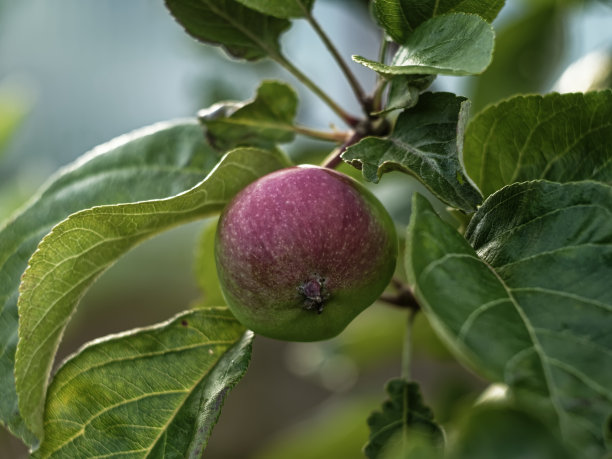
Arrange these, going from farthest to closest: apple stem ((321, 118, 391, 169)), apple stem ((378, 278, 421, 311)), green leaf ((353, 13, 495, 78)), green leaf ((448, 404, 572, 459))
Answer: apple stem ((378, 278, 421, 311)) < apple stem ((321, 118, 391, 169)) < green leaf ((353, 13, 495, 78)) < green leaf ((448, 404, 572, 459))

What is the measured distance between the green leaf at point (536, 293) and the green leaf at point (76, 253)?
216mm

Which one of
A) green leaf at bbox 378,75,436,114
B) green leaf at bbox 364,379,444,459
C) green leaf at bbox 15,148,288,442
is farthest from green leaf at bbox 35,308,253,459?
green leaf at bbox 378,75,436,114

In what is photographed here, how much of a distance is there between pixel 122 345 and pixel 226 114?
25 cm

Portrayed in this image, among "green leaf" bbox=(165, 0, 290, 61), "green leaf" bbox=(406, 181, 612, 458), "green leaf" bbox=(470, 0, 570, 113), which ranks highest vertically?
"green leaf" bbox=(165, 0, 290, 61)

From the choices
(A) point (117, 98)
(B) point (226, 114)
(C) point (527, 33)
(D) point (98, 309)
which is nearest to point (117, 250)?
(B) point (226, 114)

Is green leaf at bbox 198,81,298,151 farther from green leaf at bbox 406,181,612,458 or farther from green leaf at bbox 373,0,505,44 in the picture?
green leaf at bbox 406,181,612,458

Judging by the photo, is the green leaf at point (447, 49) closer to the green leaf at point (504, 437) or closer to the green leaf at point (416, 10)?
the green leaf at point (416, 10)

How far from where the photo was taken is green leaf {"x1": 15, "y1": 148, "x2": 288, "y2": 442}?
59 cm

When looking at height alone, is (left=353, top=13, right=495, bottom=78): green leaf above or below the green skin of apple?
above

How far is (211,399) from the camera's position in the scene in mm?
588

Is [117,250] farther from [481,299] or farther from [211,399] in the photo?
[481,299]

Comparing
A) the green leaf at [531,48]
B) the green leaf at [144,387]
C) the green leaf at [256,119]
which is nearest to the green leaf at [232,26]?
the green leaf at [256,119]

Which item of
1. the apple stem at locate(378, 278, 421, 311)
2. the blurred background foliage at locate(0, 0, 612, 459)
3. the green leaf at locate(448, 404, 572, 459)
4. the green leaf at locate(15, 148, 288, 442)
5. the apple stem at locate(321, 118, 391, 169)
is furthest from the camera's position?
the blurred background foliage at locate(0, 0, 612, 459)

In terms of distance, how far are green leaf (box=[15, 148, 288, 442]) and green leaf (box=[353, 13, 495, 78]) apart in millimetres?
169
